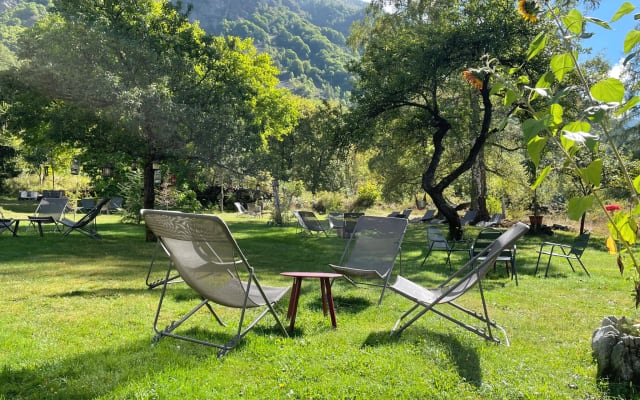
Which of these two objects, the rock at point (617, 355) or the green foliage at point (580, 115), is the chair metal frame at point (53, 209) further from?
the green foliage at point (580, 115)

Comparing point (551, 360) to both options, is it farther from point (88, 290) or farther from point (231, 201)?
point (231, 201)

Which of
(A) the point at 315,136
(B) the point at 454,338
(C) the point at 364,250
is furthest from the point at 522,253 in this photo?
(A) the point at 315,136

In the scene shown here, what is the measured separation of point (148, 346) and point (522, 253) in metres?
9.44

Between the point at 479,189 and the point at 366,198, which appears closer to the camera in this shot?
the point at 479,189

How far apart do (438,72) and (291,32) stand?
128m

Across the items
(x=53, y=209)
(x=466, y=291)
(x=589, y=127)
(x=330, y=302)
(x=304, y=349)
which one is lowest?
(x=304, y=349)

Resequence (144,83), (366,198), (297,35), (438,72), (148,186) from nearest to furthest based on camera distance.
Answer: (144,83), (148,186), (438,72), (366,198), (297,35)

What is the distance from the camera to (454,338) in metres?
3.91

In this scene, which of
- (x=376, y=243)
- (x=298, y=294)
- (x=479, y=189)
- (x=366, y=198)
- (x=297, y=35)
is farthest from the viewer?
(x=297, y=35)

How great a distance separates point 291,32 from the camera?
Result: 131 m

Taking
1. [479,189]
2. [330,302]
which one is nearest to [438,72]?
[330,302]

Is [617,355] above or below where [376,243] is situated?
A: below

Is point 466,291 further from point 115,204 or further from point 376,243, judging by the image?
point 115,204

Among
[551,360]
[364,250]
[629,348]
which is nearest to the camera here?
[629,348]
